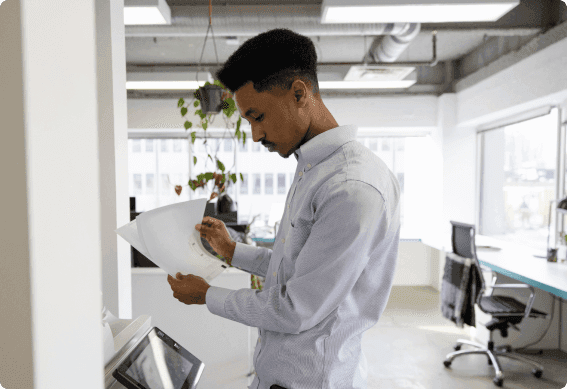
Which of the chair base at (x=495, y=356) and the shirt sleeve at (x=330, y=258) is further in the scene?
the chair base at (x=495, y=356)

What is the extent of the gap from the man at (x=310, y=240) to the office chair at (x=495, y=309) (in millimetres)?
2417

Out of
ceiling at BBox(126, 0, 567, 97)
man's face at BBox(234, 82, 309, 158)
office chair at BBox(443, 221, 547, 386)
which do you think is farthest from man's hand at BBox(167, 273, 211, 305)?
ceiling at BBox(126, 0, 567, 97)

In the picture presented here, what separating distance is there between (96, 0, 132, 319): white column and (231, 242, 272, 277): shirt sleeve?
0.55 m

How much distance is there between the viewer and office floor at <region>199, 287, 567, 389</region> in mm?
2906

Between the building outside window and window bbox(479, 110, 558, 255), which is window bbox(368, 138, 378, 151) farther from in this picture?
the building outside window

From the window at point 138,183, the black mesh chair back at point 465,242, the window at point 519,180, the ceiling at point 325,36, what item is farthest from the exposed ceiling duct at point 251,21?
the window at point 138,183

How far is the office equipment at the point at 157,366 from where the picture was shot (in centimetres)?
76

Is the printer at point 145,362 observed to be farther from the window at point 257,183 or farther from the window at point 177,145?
the window at point 177,145

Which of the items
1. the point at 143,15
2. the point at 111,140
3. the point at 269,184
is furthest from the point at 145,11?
the point at 269,184

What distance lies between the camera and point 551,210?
3908 mm

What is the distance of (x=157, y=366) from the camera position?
858mm

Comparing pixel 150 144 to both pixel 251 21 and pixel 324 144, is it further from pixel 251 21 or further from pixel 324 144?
pixel 324 144

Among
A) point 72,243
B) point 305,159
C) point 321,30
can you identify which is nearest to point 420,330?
point 321,30

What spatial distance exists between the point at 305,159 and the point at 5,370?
0.70 metres
